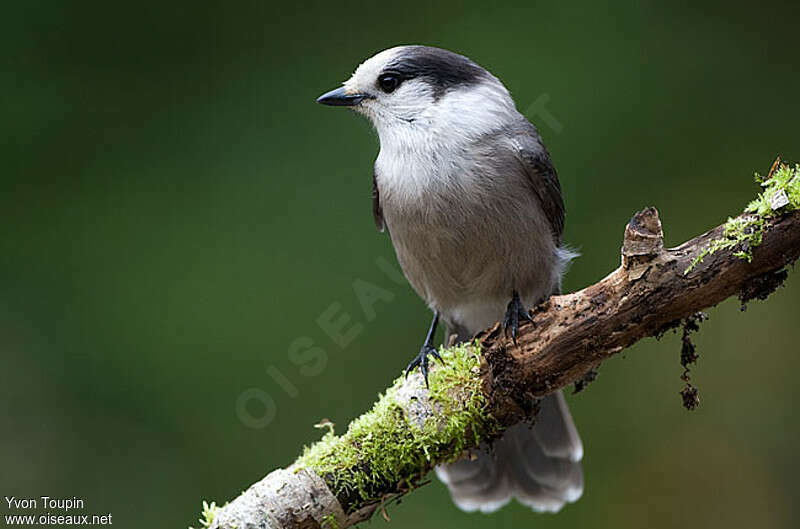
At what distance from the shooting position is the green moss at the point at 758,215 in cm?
249

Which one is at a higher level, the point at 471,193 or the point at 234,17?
the point at 234,17

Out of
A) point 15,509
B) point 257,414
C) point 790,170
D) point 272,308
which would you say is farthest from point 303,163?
point 790,170

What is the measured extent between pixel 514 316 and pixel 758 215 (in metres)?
0.92

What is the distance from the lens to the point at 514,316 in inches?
124

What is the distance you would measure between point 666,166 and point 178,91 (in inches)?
101

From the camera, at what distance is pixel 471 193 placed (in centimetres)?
325

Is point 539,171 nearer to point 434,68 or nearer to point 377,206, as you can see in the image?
point 434,68

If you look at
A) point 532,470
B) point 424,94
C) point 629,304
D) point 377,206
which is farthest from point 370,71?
point 532,470

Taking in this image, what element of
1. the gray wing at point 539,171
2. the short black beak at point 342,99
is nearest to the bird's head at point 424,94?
the short black beak at point 342,99

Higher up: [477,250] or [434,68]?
[434,68]

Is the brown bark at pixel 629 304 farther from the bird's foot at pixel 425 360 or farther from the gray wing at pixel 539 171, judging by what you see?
the gray wing at pixel 539 171

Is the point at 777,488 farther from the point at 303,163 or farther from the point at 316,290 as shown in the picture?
the point at 303,163

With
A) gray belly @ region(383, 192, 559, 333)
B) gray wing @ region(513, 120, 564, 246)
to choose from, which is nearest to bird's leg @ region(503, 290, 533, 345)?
gray belly @ region(383, 192, 559, 333)

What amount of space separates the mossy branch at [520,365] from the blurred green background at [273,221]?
4.73 feet
